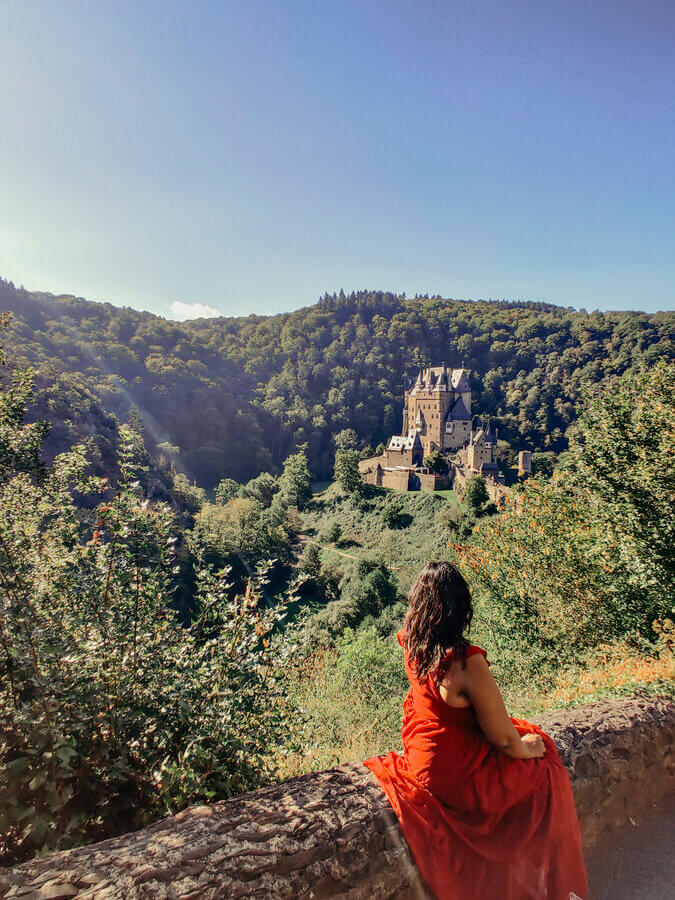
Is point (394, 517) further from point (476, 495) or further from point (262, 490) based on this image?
point (262, 490)

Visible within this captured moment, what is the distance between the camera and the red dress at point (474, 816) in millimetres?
2154

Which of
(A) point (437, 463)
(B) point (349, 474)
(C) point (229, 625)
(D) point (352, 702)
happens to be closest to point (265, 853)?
(C) point (229, 625)

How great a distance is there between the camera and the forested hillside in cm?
7594

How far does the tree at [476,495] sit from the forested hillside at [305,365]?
47.5 meters

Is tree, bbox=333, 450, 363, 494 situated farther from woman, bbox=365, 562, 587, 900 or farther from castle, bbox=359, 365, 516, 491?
woman, bbox=365, 562, 587, 900

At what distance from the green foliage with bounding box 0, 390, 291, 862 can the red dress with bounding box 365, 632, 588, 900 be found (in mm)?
1639

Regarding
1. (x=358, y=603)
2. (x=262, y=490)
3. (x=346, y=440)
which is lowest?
(x=358, y=603)

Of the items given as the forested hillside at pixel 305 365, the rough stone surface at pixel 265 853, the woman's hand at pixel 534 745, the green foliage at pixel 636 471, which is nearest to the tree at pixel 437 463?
the green foliage at pixel 636 471

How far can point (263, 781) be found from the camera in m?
3.32

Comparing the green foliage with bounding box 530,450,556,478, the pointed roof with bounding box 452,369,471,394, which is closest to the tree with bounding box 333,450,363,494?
the pointed roof with bounding box 452,369,471,394

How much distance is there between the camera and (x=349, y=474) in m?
47.2

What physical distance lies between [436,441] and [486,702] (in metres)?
56.9

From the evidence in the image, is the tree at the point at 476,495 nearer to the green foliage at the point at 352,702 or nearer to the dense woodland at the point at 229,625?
the dense woodland at the point at 229,625

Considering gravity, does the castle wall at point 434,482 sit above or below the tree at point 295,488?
above
